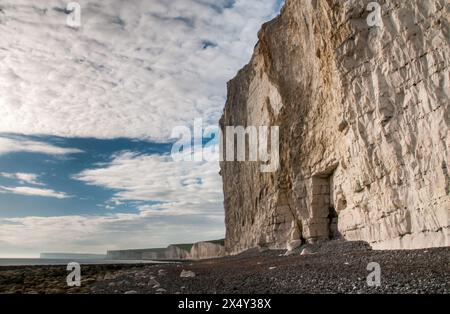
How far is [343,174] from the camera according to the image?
22.1 meters

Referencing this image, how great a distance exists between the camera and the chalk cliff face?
1320 cm

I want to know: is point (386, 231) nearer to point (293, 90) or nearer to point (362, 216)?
point (362, 216)

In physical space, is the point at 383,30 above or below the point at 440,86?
above

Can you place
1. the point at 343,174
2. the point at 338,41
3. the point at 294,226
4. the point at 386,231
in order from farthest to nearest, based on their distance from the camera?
the point at 294,226
the point at 343,174
the point at 338,41
the point at 386,231

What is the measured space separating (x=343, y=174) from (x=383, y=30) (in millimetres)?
8694

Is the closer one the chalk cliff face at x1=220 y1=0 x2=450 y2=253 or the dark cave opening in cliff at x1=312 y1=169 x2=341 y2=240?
the chalk cliff face at x1=220 y1=0 x2=450 y2=253

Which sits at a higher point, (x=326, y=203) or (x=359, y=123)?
(x=359, y=123)

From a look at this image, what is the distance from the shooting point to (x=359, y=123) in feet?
58.2

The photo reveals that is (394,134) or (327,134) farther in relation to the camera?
(327,134)

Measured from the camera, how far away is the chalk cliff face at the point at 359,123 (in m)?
13.2

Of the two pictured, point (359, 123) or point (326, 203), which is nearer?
point (359, 123)

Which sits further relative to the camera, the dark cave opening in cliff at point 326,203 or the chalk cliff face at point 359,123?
the dark cave opening in cliff at point 326,203
